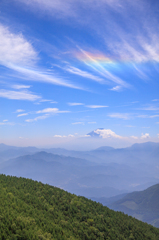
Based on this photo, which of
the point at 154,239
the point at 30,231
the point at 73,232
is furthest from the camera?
the point at 154,239

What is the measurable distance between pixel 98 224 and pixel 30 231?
1228 centimetres

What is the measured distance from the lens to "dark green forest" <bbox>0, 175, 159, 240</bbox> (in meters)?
15.3

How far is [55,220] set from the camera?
20609mm

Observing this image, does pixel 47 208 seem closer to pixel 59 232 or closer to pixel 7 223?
pixel 59 232

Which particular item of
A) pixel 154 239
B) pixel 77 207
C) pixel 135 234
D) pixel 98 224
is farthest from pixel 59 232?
pixel 154 239

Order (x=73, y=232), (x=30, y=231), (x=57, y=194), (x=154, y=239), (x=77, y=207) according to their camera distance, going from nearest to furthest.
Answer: (x=30, y=231), (x=73, y=232), (x=154, y=239), (x=77, y=207), (x=57, y=194)

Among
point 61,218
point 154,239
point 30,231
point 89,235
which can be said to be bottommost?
point 154,239

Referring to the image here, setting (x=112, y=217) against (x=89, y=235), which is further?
(x=112, y=217)

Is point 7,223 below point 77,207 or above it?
above

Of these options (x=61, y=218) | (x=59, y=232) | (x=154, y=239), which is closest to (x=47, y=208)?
(x=61, y=218)

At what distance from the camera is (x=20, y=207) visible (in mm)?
20312

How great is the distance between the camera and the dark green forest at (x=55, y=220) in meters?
15.3

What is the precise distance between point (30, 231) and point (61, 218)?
8026 mm

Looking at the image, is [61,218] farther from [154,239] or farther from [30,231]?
[154,239]
